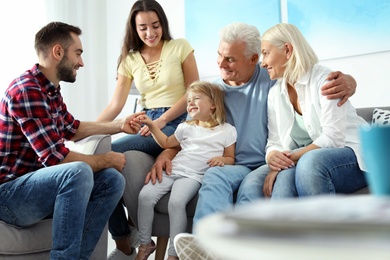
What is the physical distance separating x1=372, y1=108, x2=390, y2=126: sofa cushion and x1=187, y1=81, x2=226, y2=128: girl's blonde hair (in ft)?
2.18

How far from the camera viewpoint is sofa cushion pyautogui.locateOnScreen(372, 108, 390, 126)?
2256 millimetres

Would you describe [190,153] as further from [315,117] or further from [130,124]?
[315,117]

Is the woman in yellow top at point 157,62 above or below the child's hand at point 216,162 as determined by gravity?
above

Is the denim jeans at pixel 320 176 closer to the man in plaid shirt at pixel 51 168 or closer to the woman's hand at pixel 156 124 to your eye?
the man in plaid shirt at pixel 51 168

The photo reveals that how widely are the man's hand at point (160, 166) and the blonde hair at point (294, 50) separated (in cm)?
63

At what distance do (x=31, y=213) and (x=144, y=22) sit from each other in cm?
119

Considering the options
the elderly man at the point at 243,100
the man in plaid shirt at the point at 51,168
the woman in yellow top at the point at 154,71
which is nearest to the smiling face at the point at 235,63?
the elderly man at the point at 243,100

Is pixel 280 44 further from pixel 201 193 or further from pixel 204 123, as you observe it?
pixel 201 193

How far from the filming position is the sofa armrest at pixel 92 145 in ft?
7.20

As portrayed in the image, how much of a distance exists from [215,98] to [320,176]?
0.75 meters

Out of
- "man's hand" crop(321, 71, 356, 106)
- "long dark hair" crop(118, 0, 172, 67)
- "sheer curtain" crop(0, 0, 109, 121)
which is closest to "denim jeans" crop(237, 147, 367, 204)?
"man's hand" crop(321, 71, 356, 106)

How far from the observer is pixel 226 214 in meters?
0.35

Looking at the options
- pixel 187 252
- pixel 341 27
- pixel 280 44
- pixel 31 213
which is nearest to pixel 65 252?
pixel 31 213

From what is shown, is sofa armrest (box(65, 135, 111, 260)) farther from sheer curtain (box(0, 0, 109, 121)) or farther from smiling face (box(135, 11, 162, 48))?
sheer curtain (box(0, 0, 109, 121))
